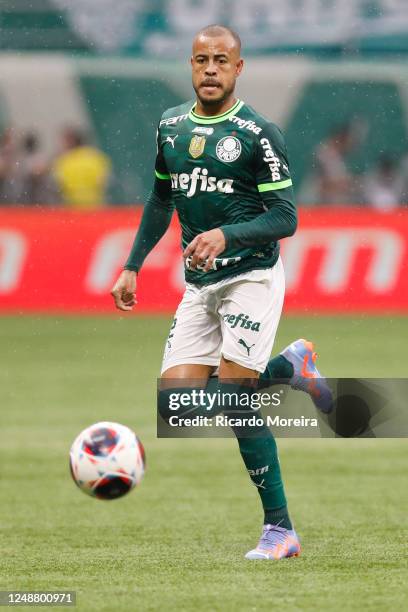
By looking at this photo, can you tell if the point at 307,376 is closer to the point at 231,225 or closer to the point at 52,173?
the point at 231,225

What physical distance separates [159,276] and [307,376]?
915cm

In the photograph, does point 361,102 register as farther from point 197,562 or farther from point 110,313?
point 197,562

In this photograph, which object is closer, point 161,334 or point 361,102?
point 161,334

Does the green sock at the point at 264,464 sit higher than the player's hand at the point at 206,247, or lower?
lower

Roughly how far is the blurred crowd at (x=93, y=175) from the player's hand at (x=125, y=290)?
11.0 meters

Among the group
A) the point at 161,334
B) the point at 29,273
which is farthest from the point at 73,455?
the point at 29,273

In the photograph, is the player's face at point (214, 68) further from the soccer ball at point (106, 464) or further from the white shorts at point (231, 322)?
the soccer ball at point (106, 464)

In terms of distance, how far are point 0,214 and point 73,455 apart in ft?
35.7

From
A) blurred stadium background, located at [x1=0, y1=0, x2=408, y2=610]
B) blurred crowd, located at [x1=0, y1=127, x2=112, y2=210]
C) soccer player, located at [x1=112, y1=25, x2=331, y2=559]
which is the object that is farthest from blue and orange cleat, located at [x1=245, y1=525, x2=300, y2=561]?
blurred crowd, located at [x1=0, y1=127, x2=112, y2=210]

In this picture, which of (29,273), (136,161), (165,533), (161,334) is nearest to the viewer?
(165,533)

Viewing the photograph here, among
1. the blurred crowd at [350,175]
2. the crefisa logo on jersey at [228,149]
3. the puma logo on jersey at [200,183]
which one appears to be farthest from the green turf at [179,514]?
the blurred crowd at [350,175]

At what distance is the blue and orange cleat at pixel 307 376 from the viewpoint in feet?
22.7

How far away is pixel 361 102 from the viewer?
1966 centimetres

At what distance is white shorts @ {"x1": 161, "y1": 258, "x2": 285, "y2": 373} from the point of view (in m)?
6.35
